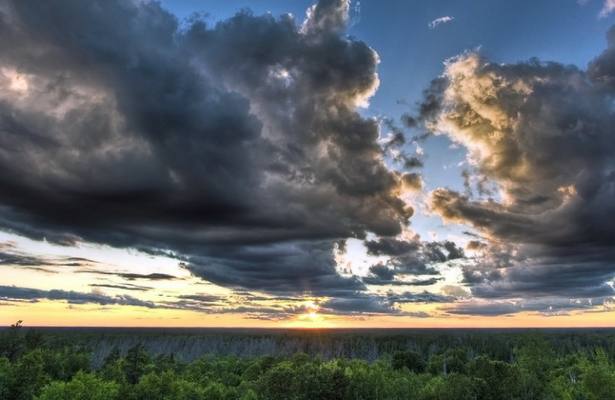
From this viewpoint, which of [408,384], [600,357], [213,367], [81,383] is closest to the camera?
[81,383]

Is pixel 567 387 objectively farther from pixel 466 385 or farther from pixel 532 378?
pixel 466 385

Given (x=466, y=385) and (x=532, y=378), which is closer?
(x=466, y=385)

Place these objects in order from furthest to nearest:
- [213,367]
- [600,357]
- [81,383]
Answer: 1. [213,367]
2. [600,357]
3. [81,383]

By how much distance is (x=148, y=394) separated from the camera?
77625 mm

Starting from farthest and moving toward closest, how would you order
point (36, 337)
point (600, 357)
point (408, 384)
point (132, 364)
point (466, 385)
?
point (36, 337) < point (132, 364) < point (408, 384) < point (600, 357) < point (466, 385)

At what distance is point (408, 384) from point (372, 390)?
8932 mm

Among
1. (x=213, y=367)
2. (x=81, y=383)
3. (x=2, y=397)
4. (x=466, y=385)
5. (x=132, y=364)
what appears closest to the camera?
(x=81, y=383)

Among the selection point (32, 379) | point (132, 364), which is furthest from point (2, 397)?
point (132, 364)

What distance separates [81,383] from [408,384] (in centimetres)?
6045

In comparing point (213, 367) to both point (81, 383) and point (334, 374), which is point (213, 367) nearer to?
point (334, 374)

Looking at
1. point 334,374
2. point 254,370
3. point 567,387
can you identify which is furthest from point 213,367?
point 567,387

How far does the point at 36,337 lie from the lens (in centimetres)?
15800

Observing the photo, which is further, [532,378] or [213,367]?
[213,367]

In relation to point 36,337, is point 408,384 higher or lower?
lower
